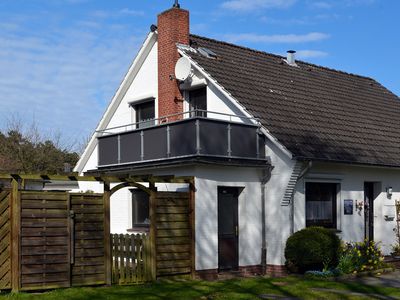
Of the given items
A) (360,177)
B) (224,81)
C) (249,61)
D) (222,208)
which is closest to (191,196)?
(222,208)

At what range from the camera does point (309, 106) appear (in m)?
20.9

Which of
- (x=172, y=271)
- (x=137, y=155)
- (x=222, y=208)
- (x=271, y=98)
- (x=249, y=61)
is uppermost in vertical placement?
(x=249, y=61)

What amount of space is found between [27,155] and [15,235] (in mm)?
28683

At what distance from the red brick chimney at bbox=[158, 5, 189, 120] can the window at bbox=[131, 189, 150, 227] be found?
9.01 ft

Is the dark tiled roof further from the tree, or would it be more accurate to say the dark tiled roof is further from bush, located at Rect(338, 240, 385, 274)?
the tree

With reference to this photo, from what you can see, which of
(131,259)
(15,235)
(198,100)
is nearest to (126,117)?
(198,100)

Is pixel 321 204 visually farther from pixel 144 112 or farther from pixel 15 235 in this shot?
pixel 15 235

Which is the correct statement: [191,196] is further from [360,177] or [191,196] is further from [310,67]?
[310,67]

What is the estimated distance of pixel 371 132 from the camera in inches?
848

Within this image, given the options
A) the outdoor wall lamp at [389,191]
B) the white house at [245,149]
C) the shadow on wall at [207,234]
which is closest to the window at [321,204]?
the white house at [245,149]

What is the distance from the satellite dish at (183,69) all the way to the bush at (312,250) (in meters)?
5.94

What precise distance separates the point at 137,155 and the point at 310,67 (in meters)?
10.6

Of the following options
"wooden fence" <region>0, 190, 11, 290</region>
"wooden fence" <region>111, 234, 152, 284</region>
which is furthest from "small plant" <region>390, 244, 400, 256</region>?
"wooden fence" <region>0, 190, 11, 290</region>

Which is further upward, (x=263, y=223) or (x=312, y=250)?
(x=263, y=223)
